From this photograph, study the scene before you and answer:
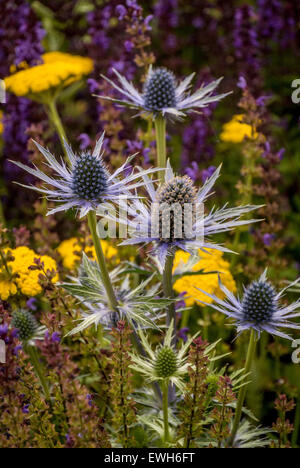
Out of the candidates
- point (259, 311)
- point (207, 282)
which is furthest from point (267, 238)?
point (259, 311)

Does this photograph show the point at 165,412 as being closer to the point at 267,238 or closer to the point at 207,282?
the point at 207,282

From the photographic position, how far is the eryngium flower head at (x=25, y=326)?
4.51ft

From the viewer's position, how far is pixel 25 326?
1.40m

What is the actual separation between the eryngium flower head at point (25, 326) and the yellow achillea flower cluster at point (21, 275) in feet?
0.20

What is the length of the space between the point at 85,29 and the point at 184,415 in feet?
8.52

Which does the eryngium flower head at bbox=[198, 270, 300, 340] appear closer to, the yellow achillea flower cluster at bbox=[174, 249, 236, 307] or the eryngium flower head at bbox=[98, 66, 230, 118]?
the yellow achillea flower cluster at bbox=[174, 249, 236, 307]

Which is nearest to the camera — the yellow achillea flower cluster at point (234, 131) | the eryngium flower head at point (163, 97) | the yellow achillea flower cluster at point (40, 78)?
the eryngium flower head at point (163, 97)

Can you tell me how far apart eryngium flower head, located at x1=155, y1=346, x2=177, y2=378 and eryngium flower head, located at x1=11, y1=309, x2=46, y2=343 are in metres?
0.39

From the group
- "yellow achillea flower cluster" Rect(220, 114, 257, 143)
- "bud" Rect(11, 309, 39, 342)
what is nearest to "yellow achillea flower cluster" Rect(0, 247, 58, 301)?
"bud" Rect(11, 309, 39, 342)

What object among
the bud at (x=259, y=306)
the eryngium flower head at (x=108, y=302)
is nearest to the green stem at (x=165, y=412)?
→ the eryngium flower head at (x=108, y=302)

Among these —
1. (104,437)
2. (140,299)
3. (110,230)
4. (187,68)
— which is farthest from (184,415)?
(187,68)

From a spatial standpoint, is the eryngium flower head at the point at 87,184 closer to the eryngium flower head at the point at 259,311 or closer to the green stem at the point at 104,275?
the green stem at the point at 104,275

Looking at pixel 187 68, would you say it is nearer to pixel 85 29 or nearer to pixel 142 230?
pixel 85 29

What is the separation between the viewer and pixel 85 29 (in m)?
2.98
